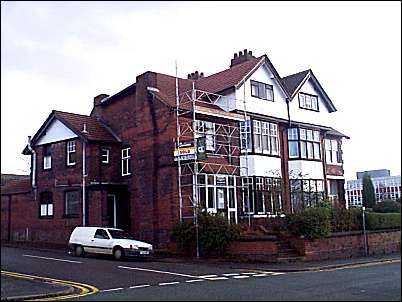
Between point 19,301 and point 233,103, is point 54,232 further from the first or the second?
point 19,301

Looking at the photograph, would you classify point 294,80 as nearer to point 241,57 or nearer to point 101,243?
point 241,57

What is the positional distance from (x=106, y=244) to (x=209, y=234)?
4.72 meters

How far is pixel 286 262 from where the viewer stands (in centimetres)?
2177

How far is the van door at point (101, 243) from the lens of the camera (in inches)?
934

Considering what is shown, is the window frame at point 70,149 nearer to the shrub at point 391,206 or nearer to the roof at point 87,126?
the roof at point 87,126

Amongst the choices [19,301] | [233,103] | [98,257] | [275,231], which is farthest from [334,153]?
[19,301]

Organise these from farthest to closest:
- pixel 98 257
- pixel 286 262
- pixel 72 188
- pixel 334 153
→ pixel 334 153, pixel 72 188, pixel 98 257, pixel 286 262

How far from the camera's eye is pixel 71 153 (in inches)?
1219

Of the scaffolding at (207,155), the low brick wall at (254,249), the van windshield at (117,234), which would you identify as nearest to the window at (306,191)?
the scaffolding at (207,155)

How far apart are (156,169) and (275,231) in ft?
22.9

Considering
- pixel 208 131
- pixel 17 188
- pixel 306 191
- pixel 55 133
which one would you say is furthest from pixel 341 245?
pixel 17 188

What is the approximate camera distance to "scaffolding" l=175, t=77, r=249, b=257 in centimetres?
2570

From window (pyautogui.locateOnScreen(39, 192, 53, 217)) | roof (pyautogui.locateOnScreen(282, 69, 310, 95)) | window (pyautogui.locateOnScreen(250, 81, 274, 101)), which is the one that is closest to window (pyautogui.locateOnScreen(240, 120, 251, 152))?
window (pyautogui.locateOnScreen(250, 81, 274, 101))

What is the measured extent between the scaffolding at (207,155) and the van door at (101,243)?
3598 mm
